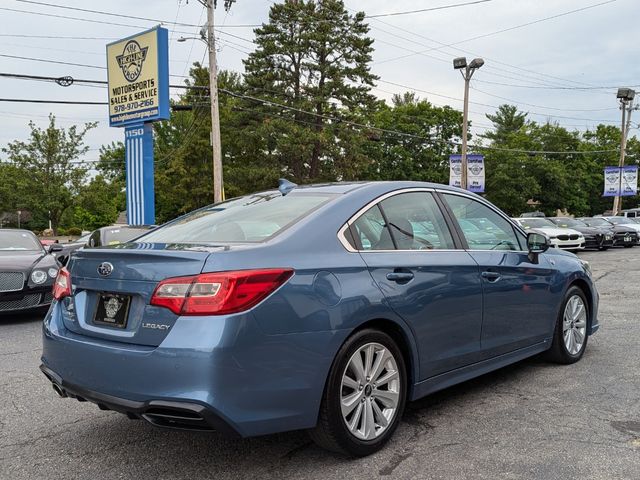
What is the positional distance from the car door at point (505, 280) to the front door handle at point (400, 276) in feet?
2.59

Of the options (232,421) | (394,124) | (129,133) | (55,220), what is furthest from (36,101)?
(394,124)

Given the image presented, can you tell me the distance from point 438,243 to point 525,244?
1.26 metres

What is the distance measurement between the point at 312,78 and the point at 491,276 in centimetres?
3882

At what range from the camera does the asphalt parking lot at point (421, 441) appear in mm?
3160

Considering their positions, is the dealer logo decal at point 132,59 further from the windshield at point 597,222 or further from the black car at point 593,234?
the windshield at point 597,222

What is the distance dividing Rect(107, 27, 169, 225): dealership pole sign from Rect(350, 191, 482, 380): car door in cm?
1465

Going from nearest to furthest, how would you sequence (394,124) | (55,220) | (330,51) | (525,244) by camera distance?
(525,244) → (55,220) → (330,51) → (394,124)

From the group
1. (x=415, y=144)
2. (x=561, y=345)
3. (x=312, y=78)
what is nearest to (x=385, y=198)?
(x=561, y=345)

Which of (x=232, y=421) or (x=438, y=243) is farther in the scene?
(x=438, y=243)

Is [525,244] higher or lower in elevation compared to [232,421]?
higher

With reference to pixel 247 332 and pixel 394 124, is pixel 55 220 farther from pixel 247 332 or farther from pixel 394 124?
pixel 247 332

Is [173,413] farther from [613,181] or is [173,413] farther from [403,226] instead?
→ [613,181]

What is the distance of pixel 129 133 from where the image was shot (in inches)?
714

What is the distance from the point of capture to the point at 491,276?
418cm
